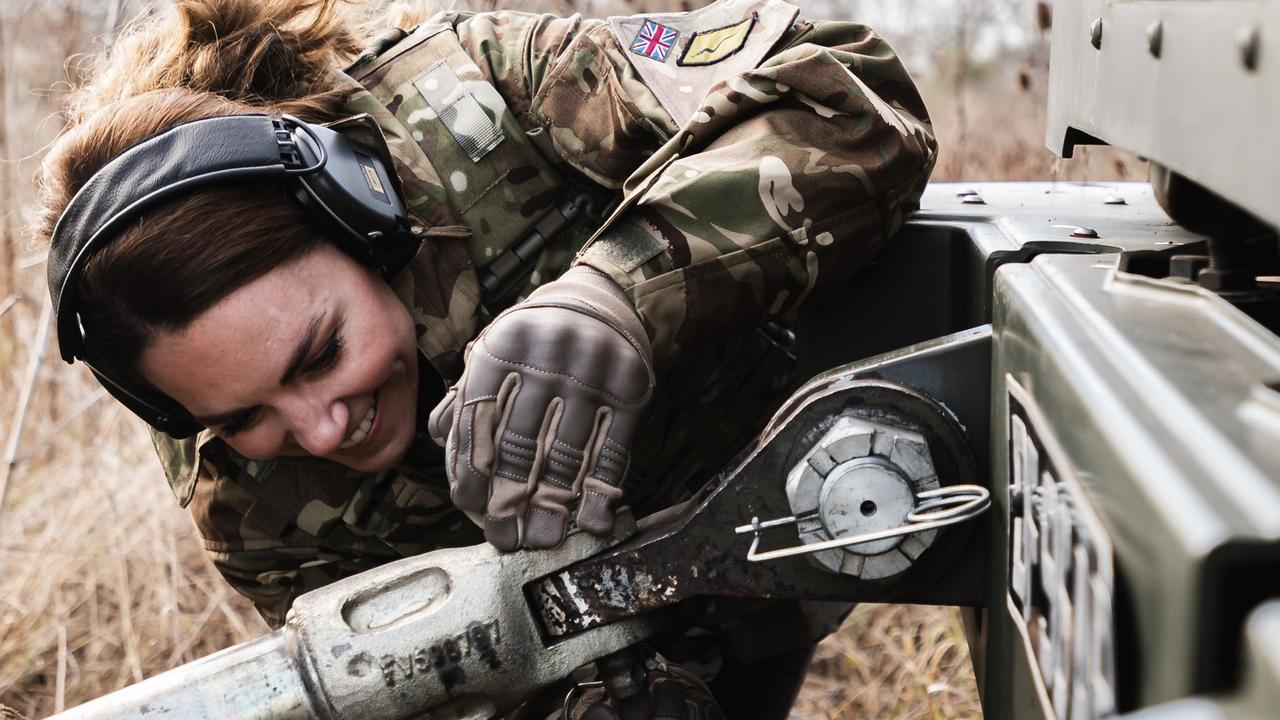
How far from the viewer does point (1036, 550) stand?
0.80m

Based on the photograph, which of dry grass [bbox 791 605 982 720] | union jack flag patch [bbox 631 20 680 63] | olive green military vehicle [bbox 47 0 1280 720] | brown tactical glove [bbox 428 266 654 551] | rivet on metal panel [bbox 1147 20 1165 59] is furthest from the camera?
dry grass [bbox 791 605 982 720]

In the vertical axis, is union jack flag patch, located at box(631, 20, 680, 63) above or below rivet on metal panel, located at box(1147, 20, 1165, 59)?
below

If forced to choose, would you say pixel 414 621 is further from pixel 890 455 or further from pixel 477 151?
pixel 477 151

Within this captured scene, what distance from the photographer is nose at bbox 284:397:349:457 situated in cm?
167

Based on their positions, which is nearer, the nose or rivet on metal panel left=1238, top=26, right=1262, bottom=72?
rivet on metal panel left=1238, top=26, right=1262, bottom=72

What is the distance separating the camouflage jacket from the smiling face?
122 millimetres

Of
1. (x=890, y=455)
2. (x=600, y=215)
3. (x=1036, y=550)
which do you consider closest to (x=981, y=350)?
(x=890, y=455)

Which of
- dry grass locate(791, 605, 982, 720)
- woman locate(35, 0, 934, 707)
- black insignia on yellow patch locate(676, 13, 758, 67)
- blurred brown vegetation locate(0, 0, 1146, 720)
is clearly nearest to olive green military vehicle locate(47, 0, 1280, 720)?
woman locate(35, 0, 934, 707)

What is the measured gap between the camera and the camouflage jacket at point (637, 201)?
4.76 feet

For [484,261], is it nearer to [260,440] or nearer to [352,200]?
[352,200]

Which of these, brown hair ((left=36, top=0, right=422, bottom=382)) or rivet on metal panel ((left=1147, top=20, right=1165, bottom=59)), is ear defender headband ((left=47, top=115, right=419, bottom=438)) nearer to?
brown hair ((left=36, top=0, right=422, bottom=382))

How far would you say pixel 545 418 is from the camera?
4.09 feet

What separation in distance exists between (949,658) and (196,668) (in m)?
2.09

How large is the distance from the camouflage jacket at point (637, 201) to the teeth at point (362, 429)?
0.38 ft
